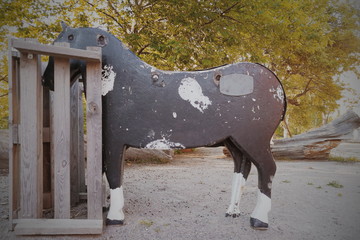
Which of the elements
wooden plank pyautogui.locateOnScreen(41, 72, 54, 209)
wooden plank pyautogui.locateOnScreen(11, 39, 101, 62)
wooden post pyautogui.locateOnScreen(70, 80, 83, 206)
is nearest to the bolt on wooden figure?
wooden plank pyautogui.locateOnScreen(11, 39, 101, 62)

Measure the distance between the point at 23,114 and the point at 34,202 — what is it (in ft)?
2.76

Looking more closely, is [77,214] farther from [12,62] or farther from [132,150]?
[132,150]

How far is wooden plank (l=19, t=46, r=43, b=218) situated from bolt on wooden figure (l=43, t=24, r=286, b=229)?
25 centimetres

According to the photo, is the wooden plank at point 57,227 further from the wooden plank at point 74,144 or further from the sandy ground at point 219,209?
the wooden plank at point 74,144

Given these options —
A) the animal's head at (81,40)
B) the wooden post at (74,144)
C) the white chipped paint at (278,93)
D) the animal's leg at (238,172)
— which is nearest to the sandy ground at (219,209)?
the animal's leg at (238,172)

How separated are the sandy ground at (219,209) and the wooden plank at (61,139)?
325 mm

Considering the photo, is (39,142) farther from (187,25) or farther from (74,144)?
(187,25)

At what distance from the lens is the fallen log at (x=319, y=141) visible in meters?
7.98

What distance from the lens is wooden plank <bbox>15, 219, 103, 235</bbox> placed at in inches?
92.9

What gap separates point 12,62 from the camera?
245 centimetres

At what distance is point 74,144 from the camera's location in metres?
3.42

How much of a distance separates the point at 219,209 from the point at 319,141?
21.1ft

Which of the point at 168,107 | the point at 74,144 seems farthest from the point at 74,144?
the point at 168,107

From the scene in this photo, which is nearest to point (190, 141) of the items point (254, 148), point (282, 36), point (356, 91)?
point (254, 148)
